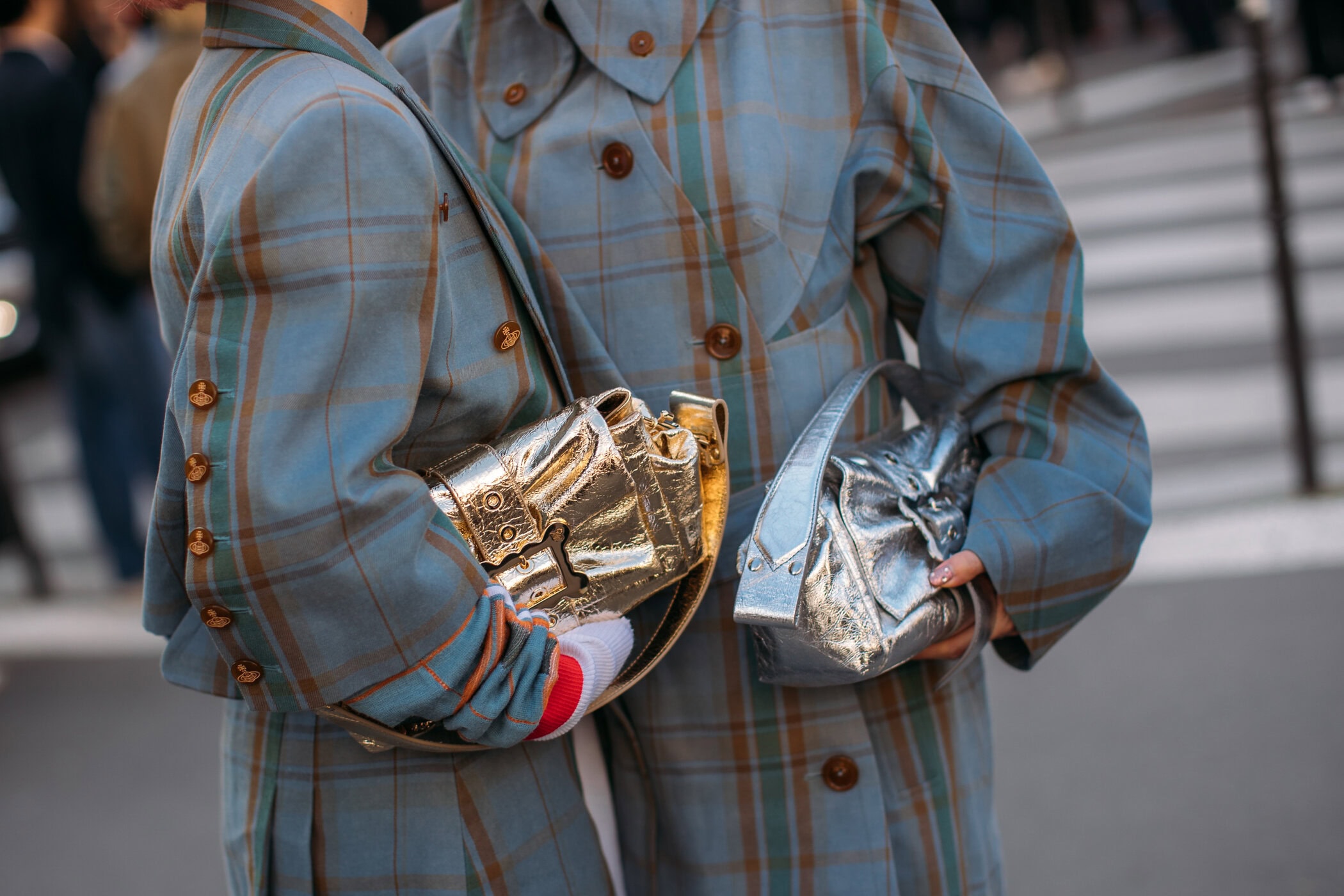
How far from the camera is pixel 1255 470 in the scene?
454cm

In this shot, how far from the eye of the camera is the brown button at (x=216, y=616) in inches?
45.8

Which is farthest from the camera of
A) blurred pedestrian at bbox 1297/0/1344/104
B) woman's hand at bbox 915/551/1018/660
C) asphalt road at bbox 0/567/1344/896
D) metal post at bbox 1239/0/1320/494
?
blurred pedestrian at bbox 1297/0/1344/104

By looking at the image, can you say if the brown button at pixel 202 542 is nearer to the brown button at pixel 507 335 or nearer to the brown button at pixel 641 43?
the brown button at pixel 507 335

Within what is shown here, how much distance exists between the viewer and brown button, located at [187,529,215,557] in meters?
1.14

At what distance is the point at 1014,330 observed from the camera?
154 centimetres

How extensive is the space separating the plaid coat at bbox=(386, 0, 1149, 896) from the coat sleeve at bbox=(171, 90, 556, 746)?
338mm

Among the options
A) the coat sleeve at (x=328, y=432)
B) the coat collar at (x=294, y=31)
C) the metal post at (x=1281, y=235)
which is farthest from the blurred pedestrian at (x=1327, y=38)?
the coat sleeve at (x=328, y=432)

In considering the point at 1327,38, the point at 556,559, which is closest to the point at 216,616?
the point at 556,559

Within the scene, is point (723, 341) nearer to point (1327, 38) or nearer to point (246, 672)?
point (246, 672)

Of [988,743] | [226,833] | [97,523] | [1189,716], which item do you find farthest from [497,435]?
[97,523]

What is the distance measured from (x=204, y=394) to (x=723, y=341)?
611mm

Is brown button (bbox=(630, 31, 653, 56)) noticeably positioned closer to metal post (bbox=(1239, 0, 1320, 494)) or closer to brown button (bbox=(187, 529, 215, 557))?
brown button (bbox=(187, 529, 215, 557))

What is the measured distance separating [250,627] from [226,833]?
0.45 m

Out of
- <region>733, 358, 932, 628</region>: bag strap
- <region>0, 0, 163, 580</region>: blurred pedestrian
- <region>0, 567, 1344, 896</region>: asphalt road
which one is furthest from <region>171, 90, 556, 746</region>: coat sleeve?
<region>0, 0, 163, 580</region>: blurred pedestrian
